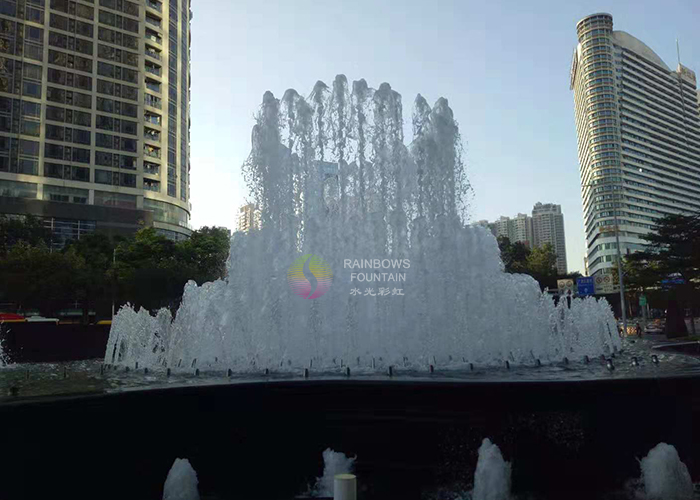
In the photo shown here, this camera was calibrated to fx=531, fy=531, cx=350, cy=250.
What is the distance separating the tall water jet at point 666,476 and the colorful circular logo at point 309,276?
953 cm

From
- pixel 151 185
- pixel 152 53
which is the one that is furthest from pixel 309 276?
pixel 152 53

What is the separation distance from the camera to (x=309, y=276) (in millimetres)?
15508

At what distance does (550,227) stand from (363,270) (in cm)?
17422

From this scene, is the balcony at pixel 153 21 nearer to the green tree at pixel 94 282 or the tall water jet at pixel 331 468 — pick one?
the green tree at pixel 94 282

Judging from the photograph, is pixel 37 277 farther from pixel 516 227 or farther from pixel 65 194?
pixel 516 227

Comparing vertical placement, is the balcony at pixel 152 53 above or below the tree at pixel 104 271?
above

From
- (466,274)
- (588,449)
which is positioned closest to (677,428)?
(588,449)

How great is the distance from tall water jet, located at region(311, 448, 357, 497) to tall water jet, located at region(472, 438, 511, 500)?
1563 millimetres

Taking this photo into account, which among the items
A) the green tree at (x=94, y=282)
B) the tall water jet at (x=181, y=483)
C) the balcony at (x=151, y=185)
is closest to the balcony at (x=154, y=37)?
the balcony at (x=151, y=185)

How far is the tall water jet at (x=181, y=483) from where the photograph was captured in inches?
251

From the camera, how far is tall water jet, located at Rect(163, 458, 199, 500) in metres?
6.38

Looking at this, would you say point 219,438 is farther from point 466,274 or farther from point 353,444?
point 466,274

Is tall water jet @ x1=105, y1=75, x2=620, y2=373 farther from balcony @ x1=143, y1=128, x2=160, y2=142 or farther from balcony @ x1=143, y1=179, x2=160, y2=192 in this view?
balcony @ x1=143, y1=128, x2=160, y2=142

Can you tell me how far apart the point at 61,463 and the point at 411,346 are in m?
9.10
